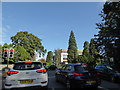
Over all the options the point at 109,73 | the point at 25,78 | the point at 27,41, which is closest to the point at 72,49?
the point at 27,41

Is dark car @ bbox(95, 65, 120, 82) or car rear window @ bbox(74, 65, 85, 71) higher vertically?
car rear window @ bbox(74, 65, 85, 71)

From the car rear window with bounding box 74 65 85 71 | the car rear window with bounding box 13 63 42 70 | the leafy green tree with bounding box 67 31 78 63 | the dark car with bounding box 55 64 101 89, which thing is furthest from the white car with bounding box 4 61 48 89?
the leafy green tree with bounding box 67 31 78 63

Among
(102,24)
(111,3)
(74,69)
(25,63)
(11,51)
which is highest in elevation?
(111,3)

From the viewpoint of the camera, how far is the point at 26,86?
514cm

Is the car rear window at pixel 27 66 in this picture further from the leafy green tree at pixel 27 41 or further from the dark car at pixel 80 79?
the leafy green tree at pixel 27 41

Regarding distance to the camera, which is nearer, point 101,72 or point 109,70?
point 109,70

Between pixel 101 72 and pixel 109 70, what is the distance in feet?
3.45

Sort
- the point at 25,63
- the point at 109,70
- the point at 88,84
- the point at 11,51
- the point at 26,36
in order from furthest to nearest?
the point at 26,36 < the point at 11,51 < the point at 109,70 < the point at 88,84 < the point at 25,63

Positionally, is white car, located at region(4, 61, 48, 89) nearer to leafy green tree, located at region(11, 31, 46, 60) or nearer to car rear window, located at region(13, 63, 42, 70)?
car rear window, located at region(13, 63, 42, 70)

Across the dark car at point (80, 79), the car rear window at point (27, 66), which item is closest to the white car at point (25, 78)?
the car rear window at point (27, 66)

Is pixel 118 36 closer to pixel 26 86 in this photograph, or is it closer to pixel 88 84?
pixel 88 84

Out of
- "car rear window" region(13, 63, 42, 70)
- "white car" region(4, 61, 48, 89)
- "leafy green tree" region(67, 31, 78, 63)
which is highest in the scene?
"leafy green tree" region(67, 31, 78, 63)

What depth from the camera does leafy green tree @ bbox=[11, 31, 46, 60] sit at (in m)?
48.1

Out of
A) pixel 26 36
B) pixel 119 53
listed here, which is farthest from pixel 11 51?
pixel 26 36
